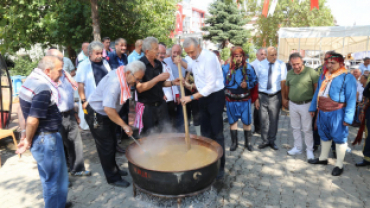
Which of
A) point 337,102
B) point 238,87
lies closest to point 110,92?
point 238,87

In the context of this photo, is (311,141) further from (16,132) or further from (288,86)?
(16,132)

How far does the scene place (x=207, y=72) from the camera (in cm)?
367

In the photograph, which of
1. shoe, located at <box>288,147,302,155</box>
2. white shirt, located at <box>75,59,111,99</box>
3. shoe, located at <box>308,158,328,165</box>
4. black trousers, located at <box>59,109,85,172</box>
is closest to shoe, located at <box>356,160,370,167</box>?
shoe, located at <box>308,158,328,165</box>

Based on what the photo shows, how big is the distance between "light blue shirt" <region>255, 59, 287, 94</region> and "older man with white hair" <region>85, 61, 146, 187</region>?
2.82 metres

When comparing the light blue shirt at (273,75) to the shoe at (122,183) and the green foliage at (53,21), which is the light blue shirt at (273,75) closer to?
the shoe at (122,183)

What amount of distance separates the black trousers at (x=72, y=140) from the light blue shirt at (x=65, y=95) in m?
0.14

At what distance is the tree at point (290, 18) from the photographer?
25016 mm

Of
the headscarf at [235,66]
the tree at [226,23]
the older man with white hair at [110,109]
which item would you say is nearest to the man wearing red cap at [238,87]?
the headscarf at [235,66]

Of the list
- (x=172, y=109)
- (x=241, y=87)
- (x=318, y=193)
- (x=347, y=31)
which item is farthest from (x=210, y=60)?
(x=347, y=31)

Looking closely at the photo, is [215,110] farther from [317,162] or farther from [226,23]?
[226,23]

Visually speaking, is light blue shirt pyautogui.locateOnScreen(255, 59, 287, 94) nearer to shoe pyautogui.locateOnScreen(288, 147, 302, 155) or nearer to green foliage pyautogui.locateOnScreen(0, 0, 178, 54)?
shoe pyautogui.locateOnScreen(288, 147, 302, 155)

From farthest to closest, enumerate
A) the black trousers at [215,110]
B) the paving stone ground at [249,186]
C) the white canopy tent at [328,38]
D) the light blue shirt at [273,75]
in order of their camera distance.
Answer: the white canopy tent at [328,38], the light blue shirt at [273,75], the black trousers at [215,110], the paving stone ground at [249,186]

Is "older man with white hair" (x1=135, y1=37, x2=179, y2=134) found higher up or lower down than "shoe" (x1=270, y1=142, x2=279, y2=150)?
higher up

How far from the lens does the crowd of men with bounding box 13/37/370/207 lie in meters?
2.84
